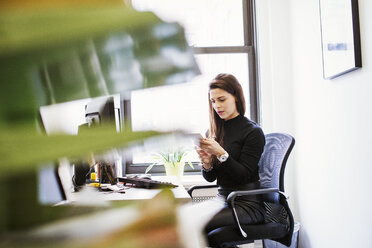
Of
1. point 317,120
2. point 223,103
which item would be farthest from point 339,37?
point 223,103

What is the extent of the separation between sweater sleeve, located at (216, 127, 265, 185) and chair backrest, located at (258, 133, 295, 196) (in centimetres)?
7

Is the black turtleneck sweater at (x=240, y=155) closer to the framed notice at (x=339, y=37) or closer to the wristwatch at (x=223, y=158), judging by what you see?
the wristwatch at (x=223, y=158)

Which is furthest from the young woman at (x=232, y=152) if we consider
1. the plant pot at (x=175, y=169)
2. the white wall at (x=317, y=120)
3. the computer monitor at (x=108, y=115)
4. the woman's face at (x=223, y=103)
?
the computer monitor at (x=108, y=115)

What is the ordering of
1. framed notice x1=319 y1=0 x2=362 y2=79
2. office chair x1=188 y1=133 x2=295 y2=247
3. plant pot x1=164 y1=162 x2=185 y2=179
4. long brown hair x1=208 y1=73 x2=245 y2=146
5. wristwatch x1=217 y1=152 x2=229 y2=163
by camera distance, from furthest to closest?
plant pot x1=164 y1=162 x2=185 y2=179 < long brown hair x1=208 y1=73 x2=245 y2=146 < wristwatch x1=217 y1=152 x2=229 y2=163 < office chair x1=188 y1=133 x2=295 y2=247 < framed notice x1=319 y1=0 x2=362 y2=79

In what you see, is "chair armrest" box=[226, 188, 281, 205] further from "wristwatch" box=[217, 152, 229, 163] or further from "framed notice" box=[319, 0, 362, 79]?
"framed notice" box=[319, 0, 362, 79]

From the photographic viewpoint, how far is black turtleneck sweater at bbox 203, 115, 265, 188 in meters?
1.74

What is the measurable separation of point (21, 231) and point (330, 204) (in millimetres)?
2020

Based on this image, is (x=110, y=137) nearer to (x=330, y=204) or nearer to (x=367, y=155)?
(x=367, y=155)

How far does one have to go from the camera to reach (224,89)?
75.6 inches

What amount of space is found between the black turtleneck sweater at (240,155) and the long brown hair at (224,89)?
0.06 metres

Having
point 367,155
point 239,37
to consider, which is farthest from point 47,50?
point 239,37

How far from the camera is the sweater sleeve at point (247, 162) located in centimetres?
173

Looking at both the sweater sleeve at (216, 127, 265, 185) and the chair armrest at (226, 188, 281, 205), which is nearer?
the chair armrest at (226, 188, 281, 205)

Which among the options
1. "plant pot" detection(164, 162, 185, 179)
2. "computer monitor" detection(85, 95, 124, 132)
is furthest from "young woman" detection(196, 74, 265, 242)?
"computer monitor" detection(85, 95, 124, 132)
